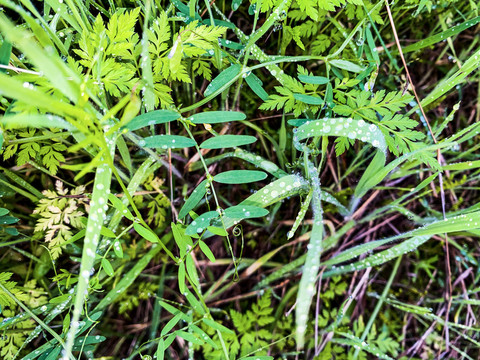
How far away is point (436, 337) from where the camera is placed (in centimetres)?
218

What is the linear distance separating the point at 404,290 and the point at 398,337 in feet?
0.98

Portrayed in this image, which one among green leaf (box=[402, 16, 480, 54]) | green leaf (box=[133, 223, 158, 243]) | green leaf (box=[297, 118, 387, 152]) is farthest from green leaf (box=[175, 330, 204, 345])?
green leaf (box=[402, 16, 480, 54])

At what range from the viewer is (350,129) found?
4.73ft

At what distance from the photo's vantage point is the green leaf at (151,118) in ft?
4.40

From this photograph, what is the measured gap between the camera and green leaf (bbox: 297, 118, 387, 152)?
1.43 m

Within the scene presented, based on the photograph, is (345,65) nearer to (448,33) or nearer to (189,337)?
(448,33)

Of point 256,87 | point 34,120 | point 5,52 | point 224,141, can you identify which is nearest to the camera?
point 34,120

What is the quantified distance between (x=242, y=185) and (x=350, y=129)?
2.61 feet

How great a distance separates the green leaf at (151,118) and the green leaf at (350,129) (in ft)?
2.02

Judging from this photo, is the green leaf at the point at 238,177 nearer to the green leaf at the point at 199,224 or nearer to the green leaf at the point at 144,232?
the green leaf at the point at 199,224

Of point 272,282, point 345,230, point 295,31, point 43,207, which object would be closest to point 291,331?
point 272,282

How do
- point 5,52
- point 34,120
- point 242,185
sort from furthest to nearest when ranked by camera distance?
point 242,185, point 5,52, point 34,120

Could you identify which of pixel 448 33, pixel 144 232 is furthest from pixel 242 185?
pixel 448 33

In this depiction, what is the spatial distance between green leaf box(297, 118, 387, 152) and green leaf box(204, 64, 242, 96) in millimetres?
408
